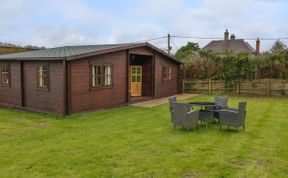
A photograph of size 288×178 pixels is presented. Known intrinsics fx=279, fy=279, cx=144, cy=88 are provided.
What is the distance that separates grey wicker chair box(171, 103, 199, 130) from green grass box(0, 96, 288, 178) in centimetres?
23

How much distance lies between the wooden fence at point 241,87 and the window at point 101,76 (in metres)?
8.15

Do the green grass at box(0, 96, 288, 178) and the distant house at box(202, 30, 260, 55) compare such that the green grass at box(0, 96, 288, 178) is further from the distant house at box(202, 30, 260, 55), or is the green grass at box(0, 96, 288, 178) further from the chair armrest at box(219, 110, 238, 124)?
the distant house at box(202, 30, 260, 55)

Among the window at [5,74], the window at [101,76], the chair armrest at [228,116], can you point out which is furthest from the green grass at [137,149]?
the window at [5,74]

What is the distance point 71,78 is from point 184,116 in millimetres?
4810

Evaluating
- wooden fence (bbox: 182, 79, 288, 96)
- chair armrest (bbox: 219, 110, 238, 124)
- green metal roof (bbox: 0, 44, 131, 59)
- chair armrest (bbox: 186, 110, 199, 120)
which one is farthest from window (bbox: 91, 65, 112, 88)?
wooden fence (bbox: 182, 79, 288, 96)

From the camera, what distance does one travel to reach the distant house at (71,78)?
1050 cm

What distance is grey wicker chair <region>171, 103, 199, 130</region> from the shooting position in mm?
7781

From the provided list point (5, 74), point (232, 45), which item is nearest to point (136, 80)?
point (5, 74)

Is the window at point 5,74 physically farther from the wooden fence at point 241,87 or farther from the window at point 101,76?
the wooden fence at point 241,87

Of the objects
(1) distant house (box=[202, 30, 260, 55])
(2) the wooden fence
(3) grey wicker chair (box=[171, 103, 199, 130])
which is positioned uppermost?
(1) distant house (box=[202, 30, 260, 55])

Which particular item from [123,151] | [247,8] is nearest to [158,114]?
[123,151]

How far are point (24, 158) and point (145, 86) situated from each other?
11.1 metres

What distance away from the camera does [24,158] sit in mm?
5547

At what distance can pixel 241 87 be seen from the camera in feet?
58.6
